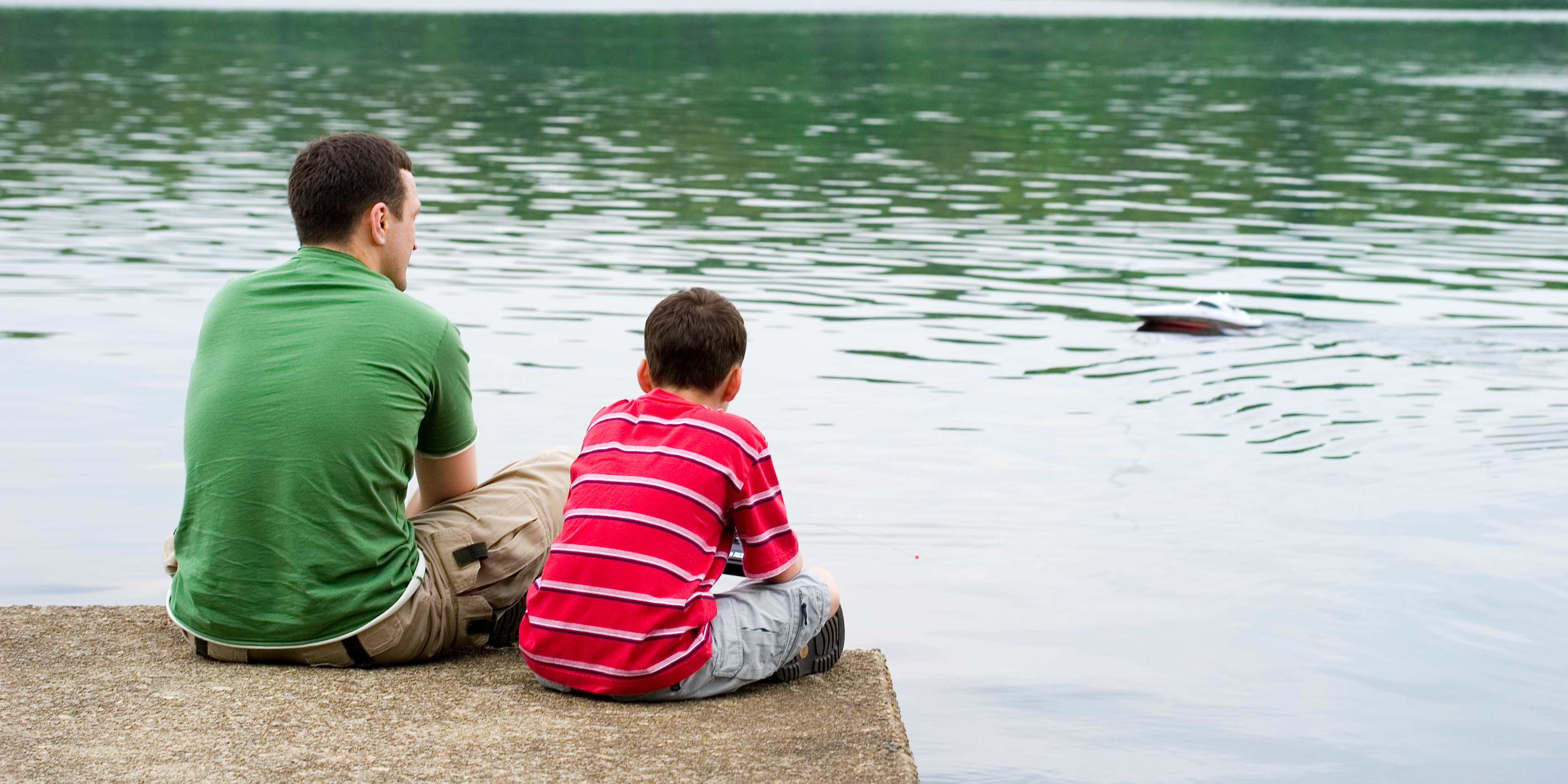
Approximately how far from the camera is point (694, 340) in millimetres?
3949

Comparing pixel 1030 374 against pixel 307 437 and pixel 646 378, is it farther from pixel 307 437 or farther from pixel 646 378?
pixel 307 437

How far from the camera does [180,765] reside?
3494 mm

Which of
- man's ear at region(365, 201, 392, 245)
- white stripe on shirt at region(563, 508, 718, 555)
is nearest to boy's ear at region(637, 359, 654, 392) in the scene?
white stripe on shirt at region(563, 508, 718, 555)

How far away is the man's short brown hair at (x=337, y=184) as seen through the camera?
12.9 ft

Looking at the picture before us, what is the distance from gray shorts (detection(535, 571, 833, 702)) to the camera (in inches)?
157

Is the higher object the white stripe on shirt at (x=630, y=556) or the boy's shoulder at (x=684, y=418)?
the boy's shoulder at (x=684, y=418)

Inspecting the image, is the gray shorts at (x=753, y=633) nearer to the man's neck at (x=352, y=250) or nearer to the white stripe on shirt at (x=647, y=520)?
the white stripe on shirt at (x=647, y=520)

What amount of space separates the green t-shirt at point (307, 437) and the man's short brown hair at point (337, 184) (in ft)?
0.24

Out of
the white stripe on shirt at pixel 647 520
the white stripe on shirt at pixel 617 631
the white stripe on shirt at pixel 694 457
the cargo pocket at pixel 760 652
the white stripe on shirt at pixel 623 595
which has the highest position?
the white stripe on shirt at pixel 694 457

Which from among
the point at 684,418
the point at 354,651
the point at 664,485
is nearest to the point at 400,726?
the point at 354,651

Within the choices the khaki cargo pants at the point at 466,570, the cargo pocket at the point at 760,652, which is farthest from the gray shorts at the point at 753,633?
the khaki cargo pants at the point at 466,570

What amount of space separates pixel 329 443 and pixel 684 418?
819 mm

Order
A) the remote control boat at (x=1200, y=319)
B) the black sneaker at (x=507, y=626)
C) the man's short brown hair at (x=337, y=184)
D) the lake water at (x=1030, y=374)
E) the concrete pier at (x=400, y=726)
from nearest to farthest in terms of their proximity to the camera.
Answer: the concrete pier at (x=400, y=726), the man's short brown hair at (x=337, y=184), the black sneaker at (x=507, y=626), the lake water at (x=1030, y=374), the remote control boat at (x=1200, y=319)

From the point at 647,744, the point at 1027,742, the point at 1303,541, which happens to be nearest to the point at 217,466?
the point at 647,744
